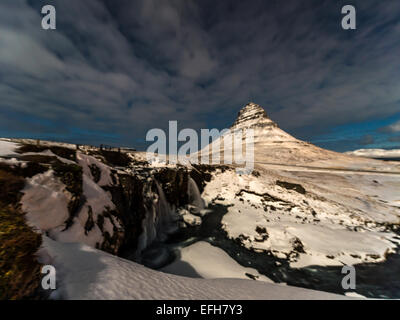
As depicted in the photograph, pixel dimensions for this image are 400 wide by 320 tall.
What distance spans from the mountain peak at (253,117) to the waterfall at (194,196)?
77678 mm

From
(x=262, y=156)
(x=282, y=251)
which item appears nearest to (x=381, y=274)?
(x=282, y=251)

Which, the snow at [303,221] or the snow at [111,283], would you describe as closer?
the snow at [111,283]

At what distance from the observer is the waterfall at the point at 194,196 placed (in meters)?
21.0

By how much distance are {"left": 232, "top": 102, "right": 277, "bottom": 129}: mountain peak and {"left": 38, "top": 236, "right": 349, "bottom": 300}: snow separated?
9189cm

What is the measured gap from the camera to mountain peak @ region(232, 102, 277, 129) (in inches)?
3451

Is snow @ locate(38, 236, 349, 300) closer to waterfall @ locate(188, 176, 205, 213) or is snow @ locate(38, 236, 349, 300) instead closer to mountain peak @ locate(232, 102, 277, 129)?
waterfall @ locate(188, 176, 205, 213)

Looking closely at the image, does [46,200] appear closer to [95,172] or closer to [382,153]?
[95,172]

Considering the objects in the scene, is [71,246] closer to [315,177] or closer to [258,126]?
[315,177]

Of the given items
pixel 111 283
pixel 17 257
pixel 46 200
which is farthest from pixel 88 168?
pixel 111 283

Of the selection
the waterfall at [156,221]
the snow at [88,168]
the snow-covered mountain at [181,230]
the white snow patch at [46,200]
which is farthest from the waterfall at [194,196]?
the white snow patch at [46,200]

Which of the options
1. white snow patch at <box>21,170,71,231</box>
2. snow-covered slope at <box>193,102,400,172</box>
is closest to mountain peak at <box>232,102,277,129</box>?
snow-covered slope at <box>193,102,400,172</box>

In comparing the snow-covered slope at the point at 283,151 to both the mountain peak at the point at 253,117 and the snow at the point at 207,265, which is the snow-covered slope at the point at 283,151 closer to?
the mountain peak at the point at 253,117

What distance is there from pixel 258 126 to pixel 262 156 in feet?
119

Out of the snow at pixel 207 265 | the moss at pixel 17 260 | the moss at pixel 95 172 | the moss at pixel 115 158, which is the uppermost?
the moss at pixel 115 158
